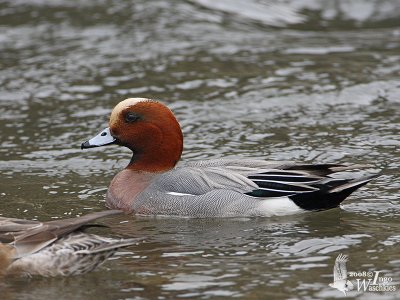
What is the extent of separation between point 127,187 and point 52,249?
7.13ft

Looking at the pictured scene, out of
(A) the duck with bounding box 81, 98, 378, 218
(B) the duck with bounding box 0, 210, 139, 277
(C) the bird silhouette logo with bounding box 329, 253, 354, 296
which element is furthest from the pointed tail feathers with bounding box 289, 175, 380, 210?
(B) the duck with bounding box 0, 210, 139, 277

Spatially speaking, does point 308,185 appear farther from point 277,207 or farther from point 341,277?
point 341,277

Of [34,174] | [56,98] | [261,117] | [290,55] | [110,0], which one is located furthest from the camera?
[110,0]

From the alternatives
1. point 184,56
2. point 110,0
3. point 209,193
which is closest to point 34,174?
point 209,193

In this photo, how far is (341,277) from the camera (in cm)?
659

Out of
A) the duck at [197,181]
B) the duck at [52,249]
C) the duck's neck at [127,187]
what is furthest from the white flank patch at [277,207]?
the duck at [52,249]

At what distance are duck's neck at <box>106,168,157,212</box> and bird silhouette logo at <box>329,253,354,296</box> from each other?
2.34 meters

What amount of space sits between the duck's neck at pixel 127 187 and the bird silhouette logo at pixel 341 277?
2342mm

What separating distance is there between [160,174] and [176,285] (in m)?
2.37

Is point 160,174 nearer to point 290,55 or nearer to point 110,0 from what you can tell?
point 290,55

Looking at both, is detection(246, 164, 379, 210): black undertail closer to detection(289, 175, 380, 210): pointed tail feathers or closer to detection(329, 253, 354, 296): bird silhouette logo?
detection(289, 175, 380, 210): pointed tail feathers

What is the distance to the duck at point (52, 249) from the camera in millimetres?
6703

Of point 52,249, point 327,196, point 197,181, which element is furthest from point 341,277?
point 197,181

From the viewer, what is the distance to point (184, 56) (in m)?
13.7
